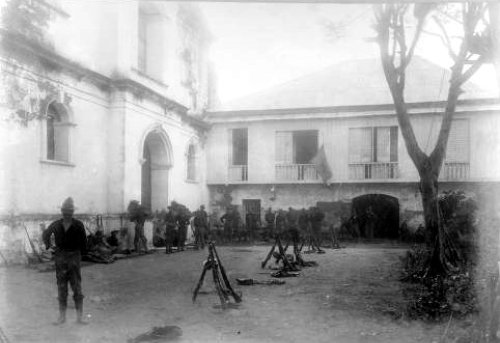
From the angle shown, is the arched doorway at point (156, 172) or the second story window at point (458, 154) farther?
the second story window at point (458, 154)

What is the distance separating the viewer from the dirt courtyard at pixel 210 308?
610 cm

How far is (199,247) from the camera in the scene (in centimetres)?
1636

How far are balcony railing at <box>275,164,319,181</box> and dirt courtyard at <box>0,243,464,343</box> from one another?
34.8 ft

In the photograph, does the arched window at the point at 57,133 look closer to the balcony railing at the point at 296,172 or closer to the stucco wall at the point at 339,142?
the stucco wall at the point at 339,142

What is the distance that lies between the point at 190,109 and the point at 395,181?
9.47 meters

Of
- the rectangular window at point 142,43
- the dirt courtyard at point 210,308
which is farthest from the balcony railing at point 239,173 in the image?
the dirt courtyard at point 210,308

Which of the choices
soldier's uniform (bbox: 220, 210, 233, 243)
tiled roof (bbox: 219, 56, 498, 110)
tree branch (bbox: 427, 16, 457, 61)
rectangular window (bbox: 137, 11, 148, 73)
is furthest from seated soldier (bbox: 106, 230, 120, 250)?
tiled roof (bbox: 219, 56, 498, 110)

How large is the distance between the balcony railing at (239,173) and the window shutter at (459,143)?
8.90m

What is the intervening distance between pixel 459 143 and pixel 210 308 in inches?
650

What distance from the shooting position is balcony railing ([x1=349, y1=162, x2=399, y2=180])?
21172 mm

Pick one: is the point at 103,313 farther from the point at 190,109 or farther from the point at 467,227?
the point at 190,109

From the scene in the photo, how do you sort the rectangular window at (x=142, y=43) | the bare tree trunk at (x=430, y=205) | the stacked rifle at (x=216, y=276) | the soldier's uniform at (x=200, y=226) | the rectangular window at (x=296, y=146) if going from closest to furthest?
the stacked rifle at (x=216, y=276), the bare tree trunk at (x=430, y=205), the soldier's uniform at (x=200, y=226), the rectangular window at (x=142, y=43), the rectangular window at (x=296, y=146)

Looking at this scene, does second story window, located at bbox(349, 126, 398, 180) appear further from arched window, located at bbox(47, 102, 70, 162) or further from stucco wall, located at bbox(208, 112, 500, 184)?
arched window, located at bbox(47, 102, 70, 162)

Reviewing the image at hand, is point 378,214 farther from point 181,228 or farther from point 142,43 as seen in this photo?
point 142,43
